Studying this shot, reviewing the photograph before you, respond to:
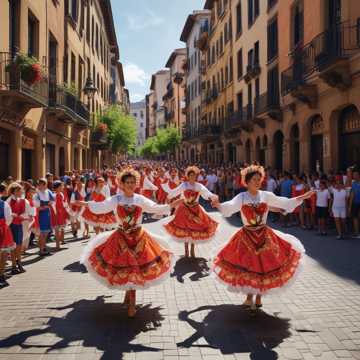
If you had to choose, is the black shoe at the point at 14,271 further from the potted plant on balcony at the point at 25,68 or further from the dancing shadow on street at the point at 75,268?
the potted plant on balcony at the point at 25,68

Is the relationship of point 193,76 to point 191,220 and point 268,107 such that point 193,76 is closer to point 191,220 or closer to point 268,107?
point 268,107

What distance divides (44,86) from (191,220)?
9389 millimetres

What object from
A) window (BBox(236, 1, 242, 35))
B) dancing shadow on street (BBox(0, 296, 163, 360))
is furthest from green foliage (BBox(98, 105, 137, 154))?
dancing shadow on street (BBox(0, 296, 163, 360))

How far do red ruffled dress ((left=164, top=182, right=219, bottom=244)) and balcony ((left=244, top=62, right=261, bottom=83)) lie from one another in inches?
768

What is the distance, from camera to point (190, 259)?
30.3 feet

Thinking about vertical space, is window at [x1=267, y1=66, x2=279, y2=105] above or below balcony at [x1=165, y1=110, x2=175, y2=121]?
below

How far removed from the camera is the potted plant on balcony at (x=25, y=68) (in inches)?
483

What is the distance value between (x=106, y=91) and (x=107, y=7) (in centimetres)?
854

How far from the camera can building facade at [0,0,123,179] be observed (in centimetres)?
1302

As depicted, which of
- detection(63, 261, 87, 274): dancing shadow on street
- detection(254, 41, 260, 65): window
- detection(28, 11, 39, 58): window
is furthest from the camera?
detection(254, 41, 260, 65): window

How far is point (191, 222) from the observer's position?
29.9 ft

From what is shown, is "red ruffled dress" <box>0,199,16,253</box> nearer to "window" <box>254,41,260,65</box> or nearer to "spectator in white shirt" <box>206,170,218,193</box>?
"spectator in white shirt" <box>206,170,218,193</box>

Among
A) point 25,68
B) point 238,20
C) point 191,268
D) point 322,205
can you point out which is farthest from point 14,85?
point 238,20

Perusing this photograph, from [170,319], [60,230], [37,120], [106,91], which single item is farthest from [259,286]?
[106,91]
